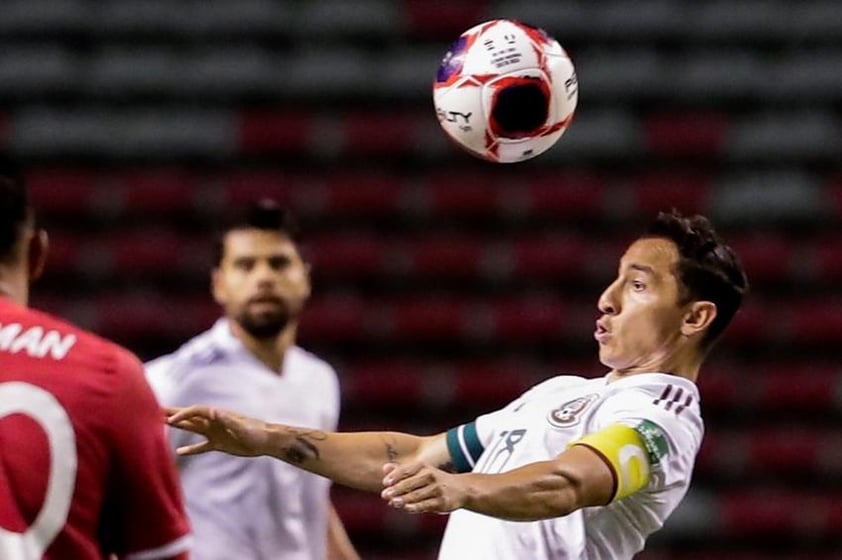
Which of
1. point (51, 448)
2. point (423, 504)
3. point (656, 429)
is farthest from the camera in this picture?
point (656, 429)

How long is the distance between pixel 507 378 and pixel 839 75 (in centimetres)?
267

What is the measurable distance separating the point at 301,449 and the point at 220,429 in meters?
0.26

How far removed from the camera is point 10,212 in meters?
3.01

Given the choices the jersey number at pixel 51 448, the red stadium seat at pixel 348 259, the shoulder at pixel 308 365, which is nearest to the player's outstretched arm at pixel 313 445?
the jersey number at pixel 51 448

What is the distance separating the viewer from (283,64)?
10.6m

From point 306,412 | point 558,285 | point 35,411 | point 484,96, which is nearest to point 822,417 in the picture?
point 558,285

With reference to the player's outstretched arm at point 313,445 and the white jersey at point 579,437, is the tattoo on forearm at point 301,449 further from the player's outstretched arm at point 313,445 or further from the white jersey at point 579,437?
the white jersey at point 579,437

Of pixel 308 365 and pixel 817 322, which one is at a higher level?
pixel 308 365

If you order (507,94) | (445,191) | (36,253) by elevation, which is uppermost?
(507,94)

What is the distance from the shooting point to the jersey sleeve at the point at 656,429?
12.4 feet

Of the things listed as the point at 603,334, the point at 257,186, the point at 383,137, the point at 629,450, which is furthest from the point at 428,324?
the point at 629,450

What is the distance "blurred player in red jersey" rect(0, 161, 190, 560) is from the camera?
9.63 feet

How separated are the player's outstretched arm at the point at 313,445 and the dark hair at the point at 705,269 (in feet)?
2.18

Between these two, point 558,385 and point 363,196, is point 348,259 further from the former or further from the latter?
point 558,385
